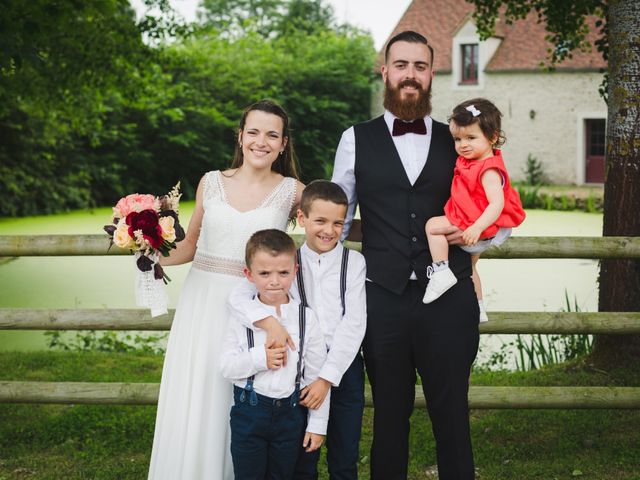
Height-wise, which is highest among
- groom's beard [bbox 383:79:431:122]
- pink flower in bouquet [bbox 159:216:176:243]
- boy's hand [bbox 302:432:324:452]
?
groom's beard [bbox 383:79:431:122]

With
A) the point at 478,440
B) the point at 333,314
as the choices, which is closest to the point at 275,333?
the point at 333,314

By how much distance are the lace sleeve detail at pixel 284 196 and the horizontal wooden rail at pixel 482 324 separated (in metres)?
1.06

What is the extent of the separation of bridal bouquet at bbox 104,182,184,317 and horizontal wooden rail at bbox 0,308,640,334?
855mm

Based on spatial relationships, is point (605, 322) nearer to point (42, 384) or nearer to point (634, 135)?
point (634, 135)

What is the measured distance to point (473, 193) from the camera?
280cm

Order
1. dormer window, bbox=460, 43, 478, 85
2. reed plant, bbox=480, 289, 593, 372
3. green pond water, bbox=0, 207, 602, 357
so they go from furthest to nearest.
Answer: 1. dormer window, bbox=460, 43, 478, 85
2. green pond water, bbox=0, 207, 602, 357
3. reed plant, bbox=480, 289, 593, 372

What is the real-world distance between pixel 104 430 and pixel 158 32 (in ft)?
19.8

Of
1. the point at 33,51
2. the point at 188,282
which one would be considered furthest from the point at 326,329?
the point at 33,51

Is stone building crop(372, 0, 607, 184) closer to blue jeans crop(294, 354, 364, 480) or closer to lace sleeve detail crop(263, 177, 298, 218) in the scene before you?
lace sleeve detail crop(263, 177, 298, 218)

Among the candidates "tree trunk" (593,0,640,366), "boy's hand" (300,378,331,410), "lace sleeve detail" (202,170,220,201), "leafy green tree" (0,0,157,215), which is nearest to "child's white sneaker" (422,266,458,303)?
"boy's hand" (300,378,331,410)

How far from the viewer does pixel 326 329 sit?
2.83 meters

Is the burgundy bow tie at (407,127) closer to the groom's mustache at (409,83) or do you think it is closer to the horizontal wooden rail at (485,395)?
the groom's mustache at (409,83)

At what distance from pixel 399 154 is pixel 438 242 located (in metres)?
0.37

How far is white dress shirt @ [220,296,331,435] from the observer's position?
108 inches
